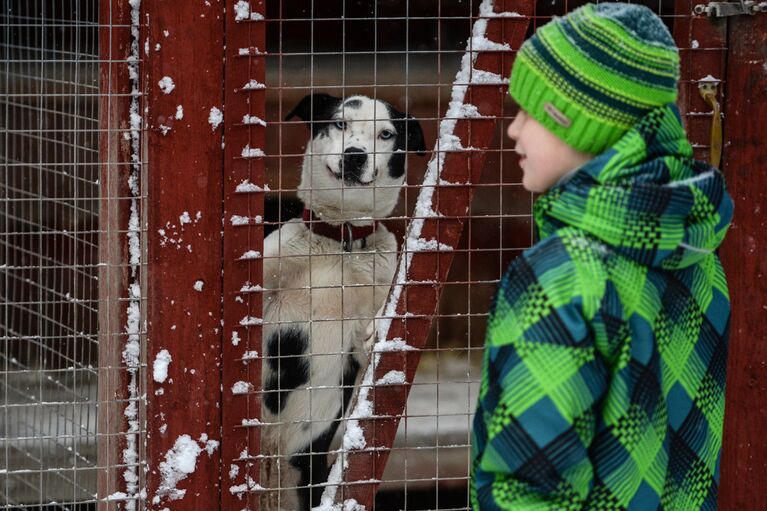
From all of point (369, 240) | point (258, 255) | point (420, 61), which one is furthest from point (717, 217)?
point (420, 61)

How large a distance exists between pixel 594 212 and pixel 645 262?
0.39ft

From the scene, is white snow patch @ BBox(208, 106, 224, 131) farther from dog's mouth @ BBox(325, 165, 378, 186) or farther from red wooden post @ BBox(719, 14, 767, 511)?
red wooden post @ BBox(719, 14, 767, 511)

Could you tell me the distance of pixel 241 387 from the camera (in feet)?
9.50

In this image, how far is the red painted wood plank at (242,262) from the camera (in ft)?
9.22

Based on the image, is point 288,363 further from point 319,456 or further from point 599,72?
point 599,72

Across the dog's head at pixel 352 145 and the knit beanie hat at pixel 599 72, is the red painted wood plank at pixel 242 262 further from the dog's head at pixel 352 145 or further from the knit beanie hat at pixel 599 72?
the knit beanie hat at pixel 599 72

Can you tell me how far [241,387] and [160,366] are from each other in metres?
0.23

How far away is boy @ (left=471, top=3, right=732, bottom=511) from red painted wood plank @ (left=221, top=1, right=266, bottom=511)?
3.89ft

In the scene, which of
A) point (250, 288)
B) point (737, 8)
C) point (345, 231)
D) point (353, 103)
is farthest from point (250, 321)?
point (737, 8)

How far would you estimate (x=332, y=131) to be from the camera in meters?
4.11

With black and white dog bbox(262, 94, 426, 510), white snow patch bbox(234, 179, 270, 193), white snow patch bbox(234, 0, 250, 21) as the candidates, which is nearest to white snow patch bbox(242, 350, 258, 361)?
white snow patch bbox(234, 179, 270, 193)

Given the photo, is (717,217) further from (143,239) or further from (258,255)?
(143,239)

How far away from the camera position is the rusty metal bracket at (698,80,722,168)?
9.95 ft

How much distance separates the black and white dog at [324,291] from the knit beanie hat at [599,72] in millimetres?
2183
